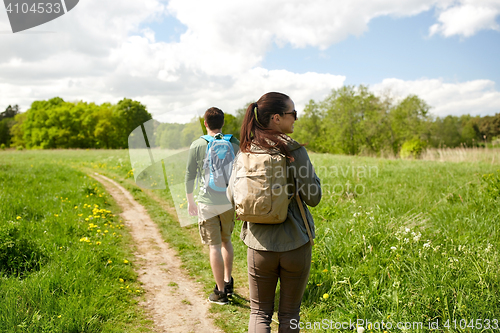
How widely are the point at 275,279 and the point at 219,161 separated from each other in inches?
61.7

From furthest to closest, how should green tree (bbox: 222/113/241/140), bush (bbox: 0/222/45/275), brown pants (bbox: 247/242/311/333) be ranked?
green tree (bbox: 222/113/241/140), bush (bbox: 0/222/45/275), brown pants (bbox: 247/242/311/333)

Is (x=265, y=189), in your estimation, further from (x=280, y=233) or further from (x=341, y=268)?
(x=341, y=268)

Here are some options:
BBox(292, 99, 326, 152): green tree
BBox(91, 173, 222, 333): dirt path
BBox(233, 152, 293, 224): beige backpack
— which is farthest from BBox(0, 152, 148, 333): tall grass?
BBox(292, 99, 326, 152): green tree

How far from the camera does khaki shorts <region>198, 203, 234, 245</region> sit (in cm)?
365

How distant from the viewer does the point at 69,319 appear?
120 inches

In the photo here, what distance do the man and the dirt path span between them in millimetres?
342

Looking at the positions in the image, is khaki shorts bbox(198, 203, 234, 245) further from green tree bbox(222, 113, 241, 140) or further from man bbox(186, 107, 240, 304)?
green tree bbox(222, 113, 241, 140)

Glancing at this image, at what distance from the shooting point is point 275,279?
2.31 meters

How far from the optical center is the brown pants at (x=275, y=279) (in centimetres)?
220

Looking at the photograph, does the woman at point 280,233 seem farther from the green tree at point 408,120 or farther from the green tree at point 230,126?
the green tree at point 408,120

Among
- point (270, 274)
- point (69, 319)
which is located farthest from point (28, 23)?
point (270, 274)

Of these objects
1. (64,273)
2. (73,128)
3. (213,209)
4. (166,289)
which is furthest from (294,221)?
(73,128)

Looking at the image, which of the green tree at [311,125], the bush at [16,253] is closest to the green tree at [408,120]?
the green tree at [311,125]

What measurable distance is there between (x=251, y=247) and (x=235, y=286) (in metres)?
2.38
